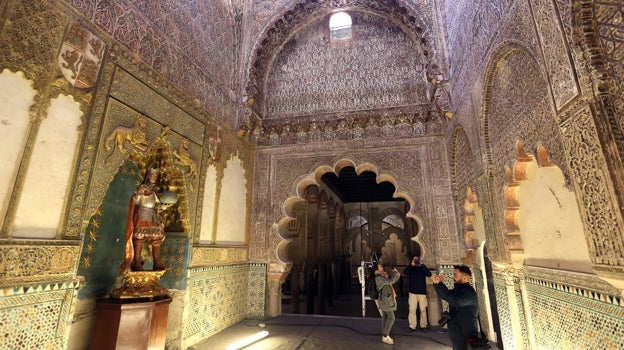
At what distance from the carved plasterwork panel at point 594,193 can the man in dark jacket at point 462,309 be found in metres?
1.37

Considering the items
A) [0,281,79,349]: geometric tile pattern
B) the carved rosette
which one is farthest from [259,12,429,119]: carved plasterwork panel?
[0,281,79,349]: geometric tile pattern

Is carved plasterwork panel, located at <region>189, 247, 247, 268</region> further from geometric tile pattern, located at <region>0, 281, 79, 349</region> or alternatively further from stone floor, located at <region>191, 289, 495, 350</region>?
geometric tile pattern, located at <region>0, 281, 79, 349</region>

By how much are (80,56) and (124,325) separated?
2.82 meters

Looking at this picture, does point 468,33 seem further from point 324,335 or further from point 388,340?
point 324,335

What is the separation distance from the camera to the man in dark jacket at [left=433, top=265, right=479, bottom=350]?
10.2ft

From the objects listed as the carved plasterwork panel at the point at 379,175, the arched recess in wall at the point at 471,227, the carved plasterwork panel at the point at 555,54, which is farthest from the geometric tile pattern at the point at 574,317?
the carved plasterwork panel at the point at 379,175

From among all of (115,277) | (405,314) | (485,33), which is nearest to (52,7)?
(115,277)

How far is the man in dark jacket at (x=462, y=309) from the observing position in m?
3.09

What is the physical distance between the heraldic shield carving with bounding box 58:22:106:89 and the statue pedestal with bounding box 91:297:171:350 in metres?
2.36

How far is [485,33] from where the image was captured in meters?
3.67

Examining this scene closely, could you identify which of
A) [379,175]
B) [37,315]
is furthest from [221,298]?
[379,175]

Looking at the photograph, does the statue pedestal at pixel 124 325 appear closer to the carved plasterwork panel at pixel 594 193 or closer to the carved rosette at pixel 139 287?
the carved rosette at pixel 139 287

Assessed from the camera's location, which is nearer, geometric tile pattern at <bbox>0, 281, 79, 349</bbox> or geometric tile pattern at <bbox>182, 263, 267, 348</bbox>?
geometric tile pattern at <bbox>0, 281, 79, 349</bbox>

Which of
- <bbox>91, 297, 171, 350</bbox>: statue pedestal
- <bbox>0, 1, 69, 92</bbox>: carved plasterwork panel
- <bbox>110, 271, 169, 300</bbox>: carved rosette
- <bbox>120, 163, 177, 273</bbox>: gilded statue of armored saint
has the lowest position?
<bbox>91, 297, 171, 350</bbox>: statue pedestal
